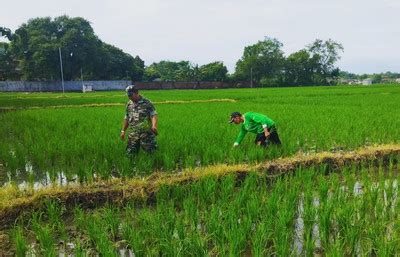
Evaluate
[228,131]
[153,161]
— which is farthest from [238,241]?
[228,131]

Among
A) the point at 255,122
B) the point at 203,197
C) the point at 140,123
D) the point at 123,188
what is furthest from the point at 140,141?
the point at 203,197

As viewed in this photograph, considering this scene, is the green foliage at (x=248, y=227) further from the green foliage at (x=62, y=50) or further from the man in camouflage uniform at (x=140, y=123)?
the green foliage at (x=62, y=50)

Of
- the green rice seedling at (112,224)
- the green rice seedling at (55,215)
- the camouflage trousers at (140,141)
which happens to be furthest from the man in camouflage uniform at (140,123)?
the green rice seedling at (112,224)

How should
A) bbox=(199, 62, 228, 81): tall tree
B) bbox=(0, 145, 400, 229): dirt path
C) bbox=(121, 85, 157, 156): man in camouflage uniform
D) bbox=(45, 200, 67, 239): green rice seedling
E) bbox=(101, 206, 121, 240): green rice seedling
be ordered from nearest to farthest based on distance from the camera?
bbox=(101, 206, 121, 240): green rice seedling → bbox=(45, 200, 67, 239): green rice seedling → bbox=(0, 145, 400, 229): dirt path → bbox=(121, 85, 157, 156): man in camouflage uniform → bbox=(199, 62, 228, 81): tall tree

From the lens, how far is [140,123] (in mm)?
5332

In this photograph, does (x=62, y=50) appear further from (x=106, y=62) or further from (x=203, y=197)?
(x=203, y=197)

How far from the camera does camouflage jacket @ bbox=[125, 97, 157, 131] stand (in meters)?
5.32

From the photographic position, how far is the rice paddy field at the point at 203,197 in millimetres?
2881

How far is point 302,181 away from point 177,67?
2618 inches

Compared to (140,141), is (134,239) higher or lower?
lower

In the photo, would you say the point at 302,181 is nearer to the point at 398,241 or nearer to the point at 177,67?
the point at 398,241

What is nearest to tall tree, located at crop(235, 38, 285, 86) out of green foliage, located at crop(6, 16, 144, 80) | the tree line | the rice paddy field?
the tree line

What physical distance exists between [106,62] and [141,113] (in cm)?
4379

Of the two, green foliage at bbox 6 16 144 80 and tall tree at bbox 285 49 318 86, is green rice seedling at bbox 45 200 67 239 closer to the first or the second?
green foliage at bbox 6 16 144 80
